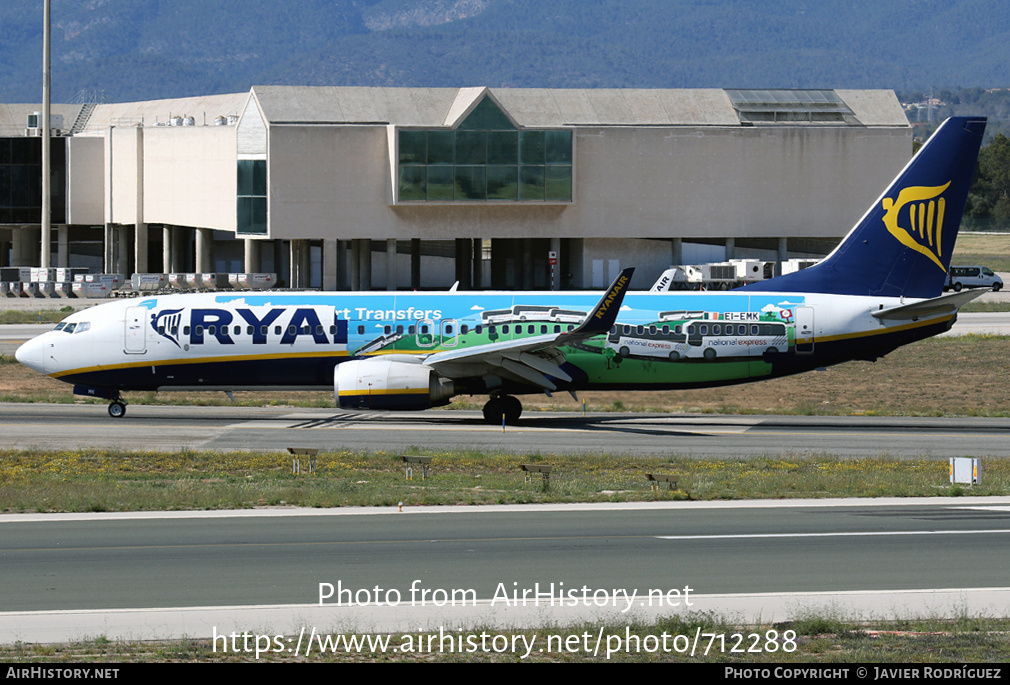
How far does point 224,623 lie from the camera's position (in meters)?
15.5

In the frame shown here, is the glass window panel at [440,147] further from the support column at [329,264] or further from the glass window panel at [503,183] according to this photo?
the support column at [329,264]

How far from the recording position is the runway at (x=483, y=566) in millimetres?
16141

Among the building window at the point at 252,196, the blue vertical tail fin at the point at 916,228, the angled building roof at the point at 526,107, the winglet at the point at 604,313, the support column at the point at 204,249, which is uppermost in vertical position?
the angled building roof at the point at 526,107

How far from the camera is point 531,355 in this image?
38.2m

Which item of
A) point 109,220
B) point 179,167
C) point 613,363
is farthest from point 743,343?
point 109,220

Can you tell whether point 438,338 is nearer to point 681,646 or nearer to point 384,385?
point 384,385

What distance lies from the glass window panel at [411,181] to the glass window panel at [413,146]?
468mm

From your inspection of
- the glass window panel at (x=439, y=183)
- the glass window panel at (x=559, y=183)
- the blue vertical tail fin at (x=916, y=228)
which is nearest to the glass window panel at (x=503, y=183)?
the glass window panel at (x=559, y=183)

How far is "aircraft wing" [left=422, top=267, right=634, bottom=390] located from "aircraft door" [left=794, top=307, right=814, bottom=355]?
20.0ft

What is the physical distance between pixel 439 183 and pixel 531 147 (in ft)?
21.4

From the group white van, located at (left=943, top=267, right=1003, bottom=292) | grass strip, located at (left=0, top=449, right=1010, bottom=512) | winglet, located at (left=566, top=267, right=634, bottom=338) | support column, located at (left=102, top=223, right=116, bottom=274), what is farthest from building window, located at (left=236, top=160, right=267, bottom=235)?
grass strip, located at (left=0, top=449, right=1010, bottom=512)

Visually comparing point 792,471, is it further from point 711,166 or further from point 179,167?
point 179,167

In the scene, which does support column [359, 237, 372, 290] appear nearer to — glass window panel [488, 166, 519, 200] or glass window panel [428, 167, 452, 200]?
glass window panel [428, 167, 452, 200]

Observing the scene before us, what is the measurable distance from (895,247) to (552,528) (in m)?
21.7
